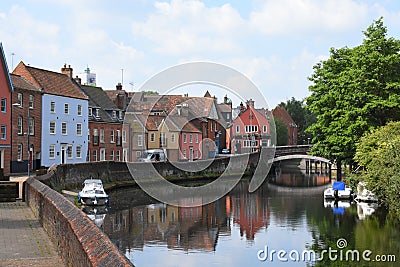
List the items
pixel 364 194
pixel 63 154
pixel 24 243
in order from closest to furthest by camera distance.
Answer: pixel 24 243 < pixel 364 194 < pixel 63 154

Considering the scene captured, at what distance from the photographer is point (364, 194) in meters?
38.6

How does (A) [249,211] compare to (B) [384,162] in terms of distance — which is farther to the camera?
(A) [249,211]

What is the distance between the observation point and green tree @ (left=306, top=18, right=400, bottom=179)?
40500 millimetres

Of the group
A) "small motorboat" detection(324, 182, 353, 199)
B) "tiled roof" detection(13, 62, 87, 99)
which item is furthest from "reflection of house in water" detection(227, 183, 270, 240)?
"tiled roof" detection(13, 62, 87, 99)

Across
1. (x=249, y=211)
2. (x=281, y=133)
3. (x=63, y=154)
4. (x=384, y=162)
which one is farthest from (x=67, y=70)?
(x=281, y=133)

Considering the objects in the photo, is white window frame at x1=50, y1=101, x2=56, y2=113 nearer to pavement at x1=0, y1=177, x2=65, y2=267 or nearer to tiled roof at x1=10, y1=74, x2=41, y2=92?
tiled roof at x1=10, y1=74, x2=41, y2=92

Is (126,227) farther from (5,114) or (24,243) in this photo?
(5,114)

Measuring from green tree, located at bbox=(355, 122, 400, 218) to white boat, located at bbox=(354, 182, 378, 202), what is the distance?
0.71 meters

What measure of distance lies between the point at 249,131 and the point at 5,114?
4250 cm

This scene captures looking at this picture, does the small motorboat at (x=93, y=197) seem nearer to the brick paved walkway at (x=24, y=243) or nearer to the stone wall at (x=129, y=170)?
the stone wall at (x=129, y=170)

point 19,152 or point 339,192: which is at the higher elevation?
point 19,152

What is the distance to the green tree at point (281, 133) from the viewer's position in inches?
3625

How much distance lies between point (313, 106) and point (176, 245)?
25227 millimetres

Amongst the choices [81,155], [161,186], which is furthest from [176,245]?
[81,155]
